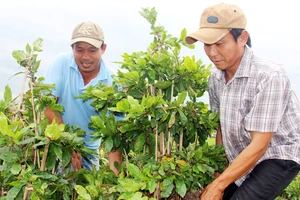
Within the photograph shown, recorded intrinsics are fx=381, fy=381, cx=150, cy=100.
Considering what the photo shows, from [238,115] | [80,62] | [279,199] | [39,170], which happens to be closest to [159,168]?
[238,115]

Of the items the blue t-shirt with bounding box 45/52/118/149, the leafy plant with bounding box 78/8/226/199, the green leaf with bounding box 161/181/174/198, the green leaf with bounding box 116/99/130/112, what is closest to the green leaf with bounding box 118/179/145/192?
the leafy plant with bounding box 78/8/226/199

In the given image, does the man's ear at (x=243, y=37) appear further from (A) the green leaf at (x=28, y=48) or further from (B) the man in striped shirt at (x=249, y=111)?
(A) the green leaf at (x=28, y=48)

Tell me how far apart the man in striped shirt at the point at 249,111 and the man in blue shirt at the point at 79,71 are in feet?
3.51

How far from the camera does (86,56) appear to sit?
10.9ft

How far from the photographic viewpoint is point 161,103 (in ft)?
7.73

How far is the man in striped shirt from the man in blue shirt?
1070 mm

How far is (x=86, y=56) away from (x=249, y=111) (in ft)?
5.07

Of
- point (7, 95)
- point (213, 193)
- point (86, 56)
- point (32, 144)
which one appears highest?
point (86, 56)

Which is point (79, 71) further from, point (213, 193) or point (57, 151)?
point (213, 193)

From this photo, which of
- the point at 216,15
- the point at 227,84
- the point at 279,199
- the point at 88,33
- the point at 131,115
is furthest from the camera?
the point at 279,199

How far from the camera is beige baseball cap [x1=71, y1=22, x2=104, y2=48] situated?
3292 mm

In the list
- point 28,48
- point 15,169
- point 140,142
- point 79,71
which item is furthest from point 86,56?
point 15,169

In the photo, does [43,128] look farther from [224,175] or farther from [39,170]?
[224,175]

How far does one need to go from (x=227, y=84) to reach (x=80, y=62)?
4.54 ft
